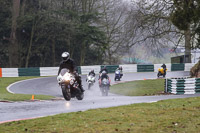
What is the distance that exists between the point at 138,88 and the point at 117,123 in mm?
18742

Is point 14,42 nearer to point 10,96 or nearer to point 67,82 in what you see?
point 10,96

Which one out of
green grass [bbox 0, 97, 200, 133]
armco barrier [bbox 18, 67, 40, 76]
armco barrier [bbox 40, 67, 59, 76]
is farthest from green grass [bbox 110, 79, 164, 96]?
green grass [bbox 0, 97, 200, 133]

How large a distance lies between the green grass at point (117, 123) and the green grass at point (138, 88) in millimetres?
13976

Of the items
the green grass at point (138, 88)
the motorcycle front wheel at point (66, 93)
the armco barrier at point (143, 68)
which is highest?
the motorcycle front wheel at point (66, 93)

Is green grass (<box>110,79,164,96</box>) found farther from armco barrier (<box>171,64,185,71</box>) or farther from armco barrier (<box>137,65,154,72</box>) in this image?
armco barrier (<box>171,64,185,71</box>)

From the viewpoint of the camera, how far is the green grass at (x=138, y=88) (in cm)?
2435

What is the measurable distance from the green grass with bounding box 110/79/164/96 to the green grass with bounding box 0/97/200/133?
14.0 metres

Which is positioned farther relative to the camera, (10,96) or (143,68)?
(143,68)

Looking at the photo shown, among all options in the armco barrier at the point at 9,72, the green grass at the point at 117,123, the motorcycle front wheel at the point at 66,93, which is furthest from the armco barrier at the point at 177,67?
the motorcycle front wheel at the point at 66,93

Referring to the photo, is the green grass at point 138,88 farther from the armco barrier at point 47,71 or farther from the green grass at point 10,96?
the armco barrier at point 47,71

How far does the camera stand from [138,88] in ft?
88.1

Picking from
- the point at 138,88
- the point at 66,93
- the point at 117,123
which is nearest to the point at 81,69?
the point at 138,88

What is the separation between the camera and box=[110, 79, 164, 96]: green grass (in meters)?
24.4

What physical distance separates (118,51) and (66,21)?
40.6 feet
